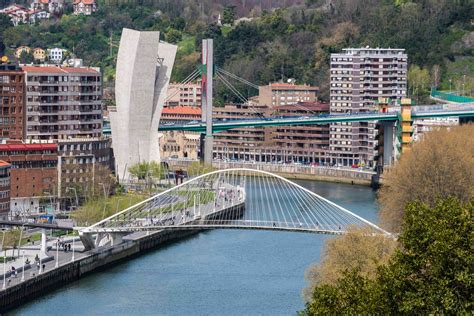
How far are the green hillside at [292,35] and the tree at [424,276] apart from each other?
185 ft

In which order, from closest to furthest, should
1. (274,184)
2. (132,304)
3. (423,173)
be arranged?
1. (132,304)
2. (423,173)
3. (274,184)

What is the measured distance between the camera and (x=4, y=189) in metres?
45.4

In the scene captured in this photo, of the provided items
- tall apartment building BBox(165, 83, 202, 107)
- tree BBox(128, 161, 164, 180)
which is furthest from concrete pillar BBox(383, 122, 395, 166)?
tall apartment building BBox(165, 83, 202, 107)

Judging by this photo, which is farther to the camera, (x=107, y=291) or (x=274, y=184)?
(x=274, y=184)

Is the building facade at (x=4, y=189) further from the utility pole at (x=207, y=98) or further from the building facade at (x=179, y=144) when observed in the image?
the building facade at (x=179, y=144)

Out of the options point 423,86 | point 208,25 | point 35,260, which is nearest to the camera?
point 35,260

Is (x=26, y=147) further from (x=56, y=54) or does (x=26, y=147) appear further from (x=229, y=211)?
(x=56, y=54)

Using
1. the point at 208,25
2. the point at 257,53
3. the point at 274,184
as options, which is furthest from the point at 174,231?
the point at 208,25

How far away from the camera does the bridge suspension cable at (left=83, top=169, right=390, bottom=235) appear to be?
3959 cm

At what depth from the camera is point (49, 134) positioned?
175 ft

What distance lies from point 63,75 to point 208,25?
4170cm

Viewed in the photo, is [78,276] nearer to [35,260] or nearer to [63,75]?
[35,260]

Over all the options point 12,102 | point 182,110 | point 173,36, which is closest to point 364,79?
point 182,110

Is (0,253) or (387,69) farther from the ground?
(387,69)
